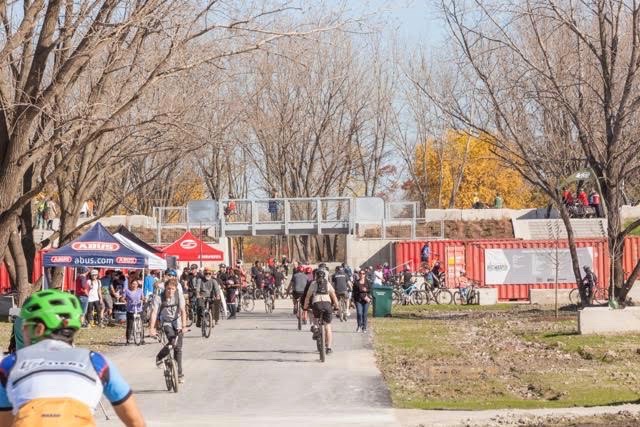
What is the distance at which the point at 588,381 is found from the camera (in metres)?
19.5

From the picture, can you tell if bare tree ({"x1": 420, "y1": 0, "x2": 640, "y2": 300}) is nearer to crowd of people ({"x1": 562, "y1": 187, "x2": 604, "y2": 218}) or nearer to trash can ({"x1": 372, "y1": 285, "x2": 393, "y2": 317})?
trash can ({"x1": 372, "y1": 285, "x2": 393, "y2": 317})

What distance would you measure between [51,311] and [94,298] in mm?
28765

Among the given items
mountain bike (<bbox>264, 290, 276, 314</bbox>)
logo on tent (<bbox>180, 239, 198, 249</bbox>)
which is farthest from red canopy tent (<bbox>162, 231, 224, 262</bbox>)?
mountain bike (<bbox>264, 290, 276, 314</bbox>)

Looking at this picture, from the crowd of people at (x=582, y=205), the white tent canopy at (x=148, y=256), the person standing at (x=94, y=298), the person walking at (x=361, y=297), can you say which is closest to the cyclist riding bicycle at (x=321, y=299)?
the person walking at (x=361, y=297)

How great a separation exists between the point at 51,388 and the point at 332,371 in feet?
52.6

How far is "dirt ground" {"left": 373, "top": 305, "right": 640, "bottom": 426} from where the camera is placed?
17.1m

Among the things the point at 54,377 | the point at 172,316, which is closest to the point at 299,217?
the point at 172,316

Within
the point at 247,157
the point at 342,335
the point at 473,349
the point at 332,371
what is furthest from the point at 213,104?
the point at 247,157

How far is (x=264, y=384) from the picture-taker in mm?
19203

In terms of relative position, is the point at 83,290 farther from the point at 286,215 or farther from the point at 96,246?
the point at 286,215

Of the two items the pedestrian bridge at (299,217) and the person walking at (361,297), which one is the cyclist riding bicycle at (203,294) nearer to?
the person walking at (361,297)

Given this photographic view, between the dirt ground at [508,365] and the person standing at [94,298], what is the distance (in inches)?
300

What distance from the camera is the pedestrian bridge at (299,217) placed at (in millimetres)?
57656

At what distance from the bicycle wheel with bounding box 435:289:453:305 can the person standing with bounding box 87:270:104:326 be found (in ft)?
50.5
